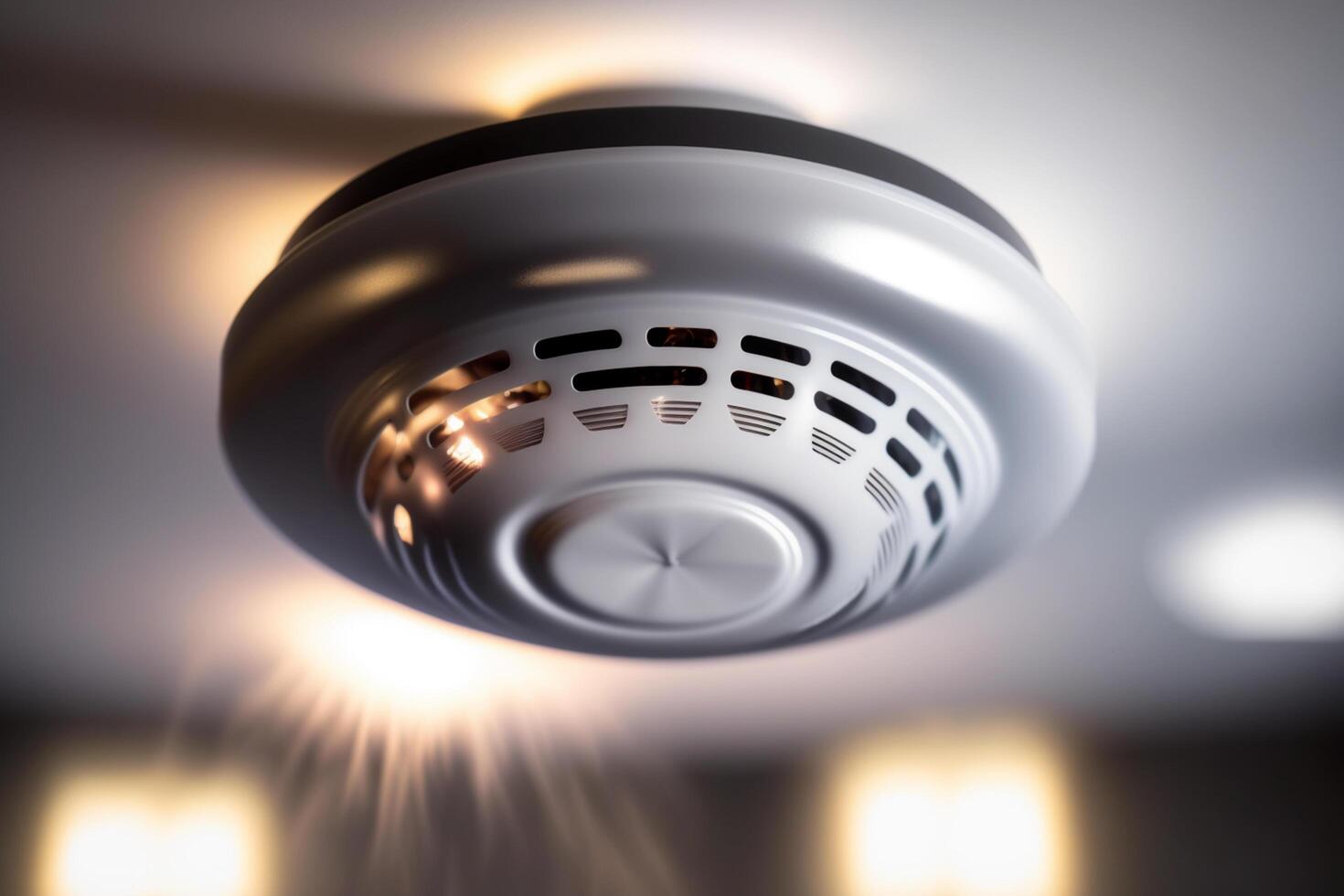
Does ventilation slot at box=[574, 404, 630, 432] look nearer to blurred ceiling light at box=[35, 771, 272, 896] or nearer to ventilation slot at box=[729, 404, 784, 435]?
ventilation slot at box=[729, 404, 784, 435]

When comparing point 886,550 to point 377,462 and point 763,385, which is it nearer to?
point 763,385

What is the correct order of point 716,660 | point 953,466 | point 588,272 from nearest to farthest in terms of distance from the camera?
1. point 588,272
2. point 953,466
3. point 716,660

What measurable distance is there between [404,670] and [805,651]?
37 centimetres

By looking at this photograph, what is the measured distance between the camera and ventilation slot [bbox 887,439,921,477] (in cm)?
58

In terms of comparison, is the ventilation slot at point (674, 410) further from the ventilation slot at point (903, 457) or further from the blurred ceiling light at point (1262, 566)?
the blurred ceiling light at point (1262, 566)

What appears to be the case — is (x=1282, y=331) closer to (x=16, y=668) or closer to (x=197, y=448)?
(x=197, y=448)

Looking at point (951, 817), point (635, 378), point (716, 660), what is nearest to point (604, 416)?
point (635, 378)

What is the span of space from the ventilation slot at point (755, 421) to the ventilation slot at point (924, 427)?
0.06m

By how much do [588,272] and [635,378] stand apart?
0.20 ft

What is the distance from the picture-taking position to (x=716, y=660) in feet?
3.63

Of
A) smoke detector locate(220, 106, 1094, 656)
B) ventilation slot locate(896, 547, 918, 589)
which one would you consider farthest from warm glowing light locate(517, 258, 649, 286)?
ventilation slot locate(896, 547, 918, 589)

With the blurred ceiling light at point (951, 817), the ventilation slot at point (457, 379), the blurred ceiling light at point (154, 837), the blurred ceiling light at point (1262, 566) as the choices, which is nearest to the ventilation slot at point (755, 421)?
the ventilation slot at point (457, 379)

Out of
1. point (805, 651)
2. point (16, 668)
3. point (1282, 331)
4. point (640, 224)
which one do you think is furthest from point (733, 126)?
point (16, 668)

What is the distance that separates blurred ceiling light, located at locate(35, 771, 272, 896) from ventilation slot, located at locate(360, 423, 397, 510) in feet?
2.80
